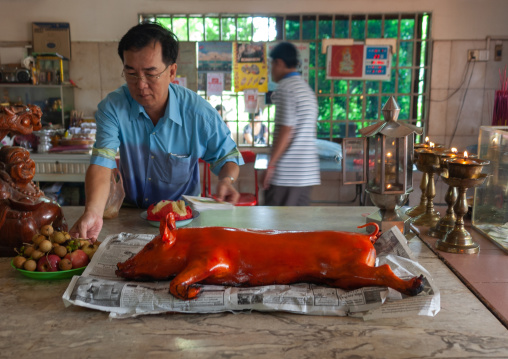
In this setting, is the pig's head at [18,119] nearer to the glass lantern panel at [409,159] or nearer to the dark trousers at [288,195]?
the glass lantern panel at [409,159]

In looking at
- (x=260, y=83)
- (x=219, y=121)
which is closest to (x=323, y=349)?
(x=219, y=121)

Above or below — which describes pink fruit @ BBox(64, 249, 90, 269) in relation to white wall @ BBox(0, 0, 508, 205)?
below

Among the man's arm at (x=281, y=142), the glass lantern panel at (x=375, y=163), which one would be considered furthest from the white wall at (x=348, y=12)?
the glass lantern panel at (x=375, y=163)

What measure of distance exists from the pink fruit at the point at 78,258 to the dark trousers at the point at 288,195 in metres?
1.98

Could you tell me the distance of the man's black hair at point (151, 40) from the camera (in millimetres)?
1938

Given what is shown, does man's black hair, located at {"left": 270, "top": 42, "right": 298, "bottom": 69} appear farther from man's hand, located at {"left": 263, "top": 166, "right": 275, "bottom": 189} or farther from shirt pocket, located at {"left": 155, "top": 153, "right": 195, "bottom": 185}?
shirt pocket, located at {"left": 155, "top": 153, "right": 195, "bottom": 185}

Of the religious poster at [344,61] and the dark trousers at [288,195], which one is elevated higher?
the religious poster at [344,61]

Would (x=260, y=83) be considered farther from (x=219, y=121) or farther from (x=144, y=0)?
(x=219, y=121)

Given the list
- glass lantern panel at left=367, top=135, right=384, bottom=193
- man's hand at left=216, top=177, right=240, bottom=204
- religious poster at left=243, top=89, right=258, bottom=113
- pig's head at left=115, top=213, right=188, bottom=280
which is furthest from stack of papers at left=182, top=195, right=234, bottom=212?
religious poster at left=243, top=89, right=258, bottom=113

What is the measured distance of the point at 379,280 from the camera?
3.68ft

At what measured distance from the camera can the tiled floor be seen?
116 cm

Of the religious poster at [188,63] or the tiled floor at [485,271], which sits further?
the religious poster at [188,63]

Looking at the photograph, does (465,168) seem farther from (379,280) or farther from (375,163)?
(379,280)

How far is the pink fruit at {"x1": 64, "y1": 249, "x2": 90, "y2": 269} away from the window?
361 centimetres
